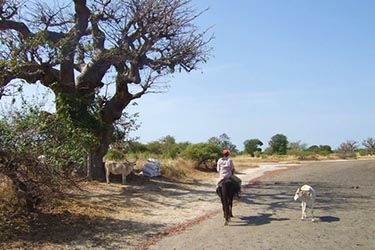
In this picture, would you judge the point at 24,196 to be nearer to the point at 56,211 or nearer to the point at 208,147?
the point at 56,211

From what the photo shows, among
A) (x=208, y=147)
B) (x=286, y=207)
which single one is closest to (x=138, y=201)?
(x=286, y=207)

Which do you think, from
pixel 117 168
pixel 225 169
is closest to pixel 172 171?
pixel 117 168

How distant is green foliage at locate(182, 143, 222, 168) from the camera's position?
28188 mm

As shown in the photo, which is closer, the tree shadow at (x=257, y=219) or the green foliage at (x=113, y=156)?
the tree shadow at (x=257, y=219)

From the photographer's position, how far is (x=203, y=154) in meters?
28.1

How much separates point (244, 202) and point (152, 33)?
765 centimetres

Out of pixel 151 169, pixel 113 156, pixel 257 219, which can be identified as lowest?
pixel 257 219

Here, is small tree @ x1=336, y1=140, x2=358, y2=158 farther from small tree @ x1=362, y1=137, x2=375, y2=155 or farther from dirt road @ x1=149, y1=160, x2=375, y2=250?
dirt road @ x1=149, y1=160, x2=375, y2=250

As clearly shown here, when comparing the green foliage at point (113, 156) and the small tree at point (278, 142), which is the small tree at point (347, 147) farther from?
the green foliage at point (113, 156)

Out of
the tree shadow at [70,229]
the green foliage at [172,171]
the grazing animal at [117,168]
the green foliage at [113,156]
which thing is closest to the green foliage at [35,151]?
the tree shadow at [70,229]

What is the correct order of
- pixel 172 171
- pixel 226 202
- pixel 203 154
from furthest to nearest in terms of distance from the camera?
pixel 203 154 < pixel 172 171 < pixel 226 202

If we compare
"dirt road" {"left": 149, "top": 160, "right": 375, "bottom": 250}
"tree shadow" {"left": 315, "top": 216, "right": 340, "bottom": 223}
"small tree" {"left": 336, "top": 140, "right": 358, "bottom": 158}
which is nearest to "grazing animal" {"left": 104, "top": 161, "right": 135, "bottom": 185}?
"dirt road" {"left": 149, "top": 160, "right": 375, "bottom": 250}

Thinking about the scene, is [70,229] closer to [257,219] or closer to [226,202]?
[226,202]

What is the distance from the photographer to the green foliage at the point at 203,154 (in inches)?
1110
